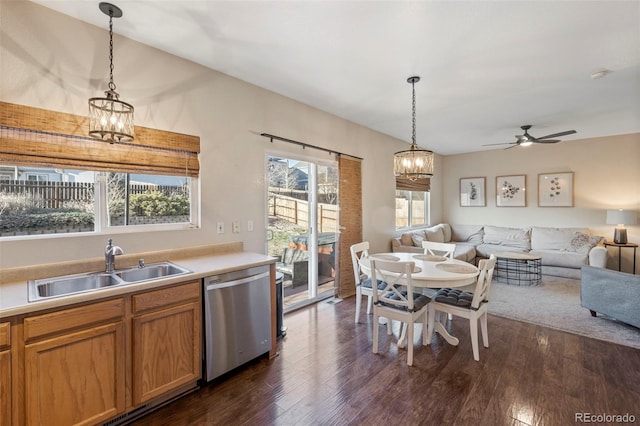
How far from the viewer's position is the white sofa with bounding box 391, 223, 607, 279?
5105 mm

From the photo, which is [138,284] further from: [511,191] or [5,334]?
[511,191]

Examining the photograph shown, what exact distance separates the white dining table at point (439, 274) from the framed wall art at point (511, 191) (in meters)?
→ 4.57

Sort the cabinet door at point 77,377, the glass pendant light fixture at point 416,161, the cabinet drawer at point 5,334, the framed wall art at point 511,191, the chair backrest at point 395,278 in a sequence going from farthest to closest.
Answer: the framed wall art at point 511,191
the glass pendant light fixture at point 416,161
the chair backrest at point 395,278
the cabinet door at point 77,377
the cabinet drawer at point 5,334

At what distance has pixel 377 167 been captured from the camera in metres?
5.14

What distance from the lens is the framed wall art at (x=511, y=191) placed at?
6.45m

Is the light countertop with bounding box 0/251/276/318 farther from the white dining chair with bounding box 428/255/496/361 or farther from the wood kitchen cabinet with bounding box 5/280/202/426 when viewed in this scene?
the white dining chair with bounding box 428/255/496/361

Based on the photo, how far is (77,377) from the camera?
5.29 feet

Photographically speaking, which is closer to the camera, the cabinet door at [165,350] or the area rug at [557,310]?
the cabinet door at [165,350]

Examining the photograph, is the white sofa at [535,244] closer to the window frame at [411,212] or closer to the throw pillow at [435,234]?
the throw pillow at [435,234]

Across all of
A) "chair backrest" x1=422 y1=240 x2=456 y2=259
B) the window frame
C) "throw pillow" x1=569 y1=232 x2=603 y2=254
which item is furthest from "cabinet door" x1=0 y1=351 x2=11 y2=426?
"throw pillow" x1=569 y1=232 x2=603 y2=254

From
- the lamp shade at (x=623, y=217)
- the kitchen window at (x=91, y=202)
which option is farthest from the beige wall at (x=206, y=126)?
the lamp shade at (x=623, y=217)

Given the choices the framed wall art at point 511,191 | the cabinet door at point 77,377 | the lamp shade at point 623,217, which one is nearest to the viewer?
the cabinet door at point 77,377
